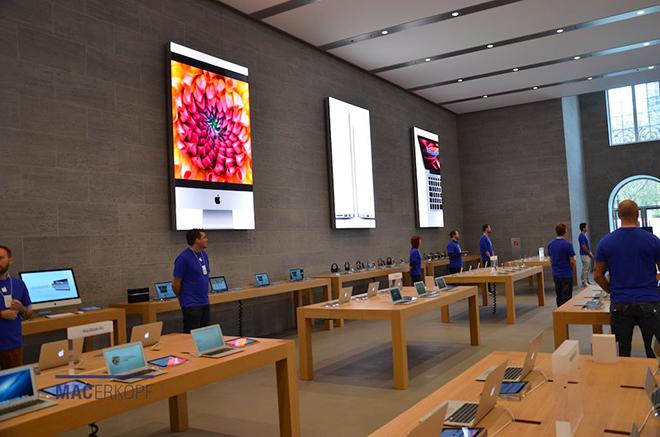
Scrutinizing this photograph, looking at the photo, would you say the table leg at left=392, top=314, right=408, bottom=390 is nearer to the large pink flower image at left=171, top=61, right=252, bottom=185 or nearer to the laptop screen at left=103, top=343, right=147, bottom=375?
the laptop screen at left=103, top=343, right=147, bottom=375

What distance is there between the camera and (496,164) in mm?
15477

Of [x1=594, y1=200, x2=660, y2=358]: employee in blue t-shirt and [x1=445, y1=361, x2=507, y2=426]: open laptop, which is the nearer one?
[x1=445, y1=361, x2=507, y2=426]: open laptop

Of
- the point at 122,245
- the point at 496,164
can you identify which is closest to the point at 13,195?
the point at 122,245

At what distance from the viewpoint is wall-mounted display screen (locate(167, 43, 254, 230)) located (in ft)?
22.2

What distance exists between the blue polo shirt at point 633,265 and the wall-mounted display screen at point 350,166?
5970 millimetres

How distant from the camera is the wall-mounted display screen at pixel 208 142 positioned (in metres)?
6.78

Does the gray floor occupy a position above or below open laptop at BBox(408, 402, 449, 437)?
below

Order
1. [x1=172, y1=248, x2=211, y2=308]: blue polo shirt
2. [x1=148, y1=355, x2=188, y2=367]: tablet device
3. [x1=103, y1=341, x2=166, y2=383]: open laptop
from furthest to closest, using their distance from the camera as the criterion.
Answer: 1. [x1=172, y1=248, x2=211, y2=308]: blue polo shirt
2. [x1=148, y1=355, x2=188, y2=367]: tablet device
3. [x1=103, y1=341, x2=166, y2=383]: open laptop

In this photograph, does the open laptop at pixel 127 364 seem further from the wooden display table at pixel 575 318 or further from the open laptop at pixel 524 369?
the wooden display table at pixel 575 318

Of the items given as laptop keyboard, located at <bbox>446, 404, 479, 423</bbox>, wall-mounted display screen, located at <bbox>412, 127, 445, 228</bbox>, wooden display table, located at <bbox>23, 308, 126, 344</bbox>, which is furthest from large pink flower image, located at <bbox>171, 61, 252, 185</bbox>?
wall-mounted display screen, located at <bbox>412, 127, 445, 228</bbox>

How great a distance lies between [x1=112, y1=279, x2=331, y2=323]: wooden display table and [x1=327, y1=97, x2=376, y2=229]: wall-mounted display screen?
5.40 ft

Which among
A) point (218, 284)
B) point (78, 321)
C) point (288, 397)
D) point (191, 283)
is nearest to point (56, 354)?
point (288, 397)

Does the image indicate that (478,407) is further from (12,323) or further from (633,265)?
(12,323)

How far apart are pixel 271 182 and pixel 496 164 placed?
8.91m
